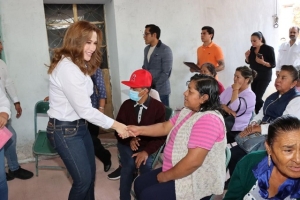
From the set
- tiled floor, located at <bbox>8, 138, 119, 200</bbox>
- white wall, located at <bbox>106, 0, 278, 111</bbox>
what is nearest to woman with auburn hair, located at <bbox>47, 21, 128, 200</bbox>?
tiled floor, located at <bbox>8, 138, 119, 200</bbox>

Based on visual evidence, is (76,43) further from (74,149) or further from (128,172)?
(128,172)

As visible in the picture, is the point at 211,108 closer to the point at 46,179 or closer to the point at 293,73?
the point at 293,73

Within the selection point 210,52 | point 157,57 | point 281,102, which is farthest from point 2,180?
point 210,52

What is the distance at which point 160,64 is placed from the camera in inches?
168

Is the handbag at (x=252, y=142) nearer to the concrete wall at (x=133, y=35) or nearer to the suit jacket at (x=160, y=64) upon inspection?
the suit jacket at (x=160, y=64)

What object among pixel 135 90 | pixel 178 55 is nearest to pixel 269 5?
pixel 178 55

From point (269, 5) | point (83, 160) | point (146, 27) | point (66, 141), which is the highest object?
point (269, 5)

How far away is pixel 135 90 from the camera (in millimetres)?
2611

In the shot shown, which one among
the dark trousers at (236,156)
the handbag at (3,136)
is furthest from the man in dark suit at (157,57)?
the handbag at (3,136)

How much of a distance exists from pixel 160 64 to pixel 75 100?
252 centimetres

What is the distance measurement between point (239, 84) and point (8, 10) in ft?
9.61

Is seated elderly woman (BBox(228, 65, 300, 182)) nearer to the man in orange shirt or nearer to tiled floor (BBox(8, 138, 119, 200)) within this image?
tiled floor (BBox(8, 138, 119, 200))

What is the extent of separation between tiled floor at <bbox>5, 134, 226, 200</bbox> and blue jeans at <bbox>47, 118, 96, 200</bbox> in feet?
3.30

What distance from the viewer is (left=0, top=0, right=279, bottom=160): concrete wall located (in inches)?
149
